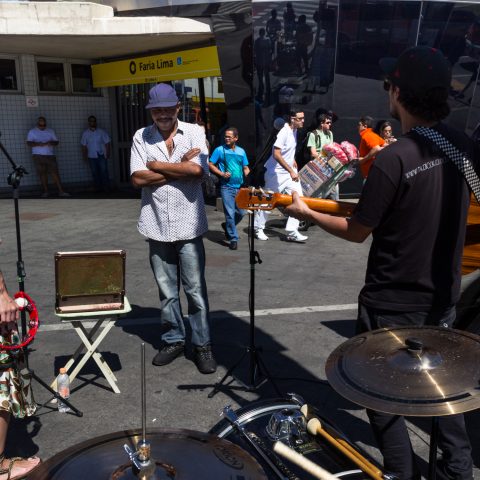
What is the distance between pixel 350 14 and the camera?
11258mm

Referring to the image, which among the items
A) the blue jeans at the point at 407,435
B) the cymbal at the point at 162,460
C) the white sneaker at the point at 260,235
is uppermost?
the cymbal at the point at 162,460

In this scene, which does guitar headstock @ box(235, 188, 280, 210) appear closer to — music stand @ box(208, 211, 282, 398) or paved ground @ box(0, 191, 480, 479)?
music stand @ box(208, 211, 282, 398)

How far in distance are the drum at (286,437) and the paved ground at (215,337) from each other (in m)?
0.71

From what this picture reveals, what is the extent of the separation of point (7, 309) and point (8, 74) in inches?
497

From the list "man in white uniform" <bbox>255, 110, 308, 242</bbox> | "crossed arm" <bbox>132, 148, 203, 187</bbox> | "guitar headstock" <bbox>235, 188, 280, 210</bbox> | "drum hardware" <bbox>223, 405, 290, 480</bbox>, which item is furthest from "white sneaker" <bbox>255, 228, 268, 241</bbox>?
"drum hardware" <bbox>223, 405, 290, 480</bbox>

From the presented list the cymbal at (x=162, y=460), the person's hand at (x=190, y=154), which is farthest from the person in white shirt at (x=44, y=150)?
the cymbal at (x=162, y=460)

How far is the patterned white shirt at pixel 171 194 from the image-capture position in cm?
408

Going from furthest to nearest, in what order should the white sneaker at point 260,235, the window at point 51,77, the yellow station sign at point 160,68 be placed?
the window at point 51,77 < the yellow station sign at point 160,68 < the white sneaker at point 260,235

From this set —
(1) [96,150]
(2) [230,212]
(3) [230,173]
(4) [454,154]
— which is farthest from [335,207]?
(1) [96,150]

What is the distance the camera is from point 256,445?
2.14 meters

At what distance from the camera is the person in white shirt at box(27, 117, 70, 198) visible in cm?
1352

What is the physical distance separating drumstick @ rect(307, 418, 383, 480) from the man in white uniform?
246 inches

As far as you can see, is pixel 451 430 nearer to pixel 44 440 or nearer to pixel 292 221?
pixel 44 440

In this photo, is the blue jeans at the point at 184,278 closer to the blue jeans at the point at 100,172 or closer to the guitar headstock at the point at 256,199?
the guitar headstock at the point at 256,199
